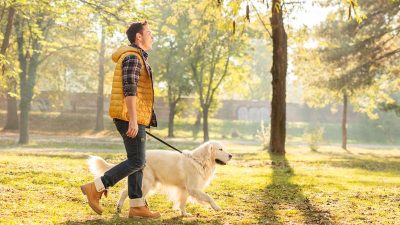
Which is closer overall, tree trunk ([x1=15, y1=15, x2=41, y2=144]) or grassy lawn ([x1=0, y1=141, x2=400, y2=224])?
grassy lawn ([x1=0, y1=141, x2=400, y2=224])

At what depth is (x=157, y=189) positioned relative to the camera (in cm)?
705

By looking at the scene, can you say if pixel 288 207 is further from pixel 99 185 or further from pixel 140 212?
pixel 99 185

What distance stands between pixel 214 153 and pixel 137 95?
172cm

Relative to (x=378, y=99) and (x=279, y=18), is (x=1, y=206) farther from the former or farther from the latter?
(x=378, y=99)

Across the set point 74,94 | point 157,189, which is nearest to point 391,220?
point 157,189

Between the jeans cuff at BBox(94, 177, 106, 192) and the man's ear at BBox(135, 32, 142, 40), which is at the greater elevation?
the man's ear at BBox(135, 32, 142, 40)

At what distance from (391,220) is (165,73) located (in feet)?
109

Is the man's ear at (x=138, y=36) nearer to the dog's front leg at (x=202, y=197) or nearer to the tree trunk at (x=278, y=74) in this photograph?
the dog's front leg at (x=202, y=197)

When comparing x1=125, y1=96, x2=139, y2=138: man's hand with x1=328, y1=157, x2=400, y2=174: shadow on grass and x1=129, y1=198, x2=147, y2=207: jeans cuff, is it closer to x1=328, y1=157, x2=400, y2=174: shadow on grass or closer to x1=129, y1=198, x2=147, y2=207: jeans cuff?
x1=129, y1=198, x2=147, y2=207: jeans cuff

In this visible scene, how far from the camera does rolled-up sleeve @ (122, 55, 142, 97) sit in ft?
19.0

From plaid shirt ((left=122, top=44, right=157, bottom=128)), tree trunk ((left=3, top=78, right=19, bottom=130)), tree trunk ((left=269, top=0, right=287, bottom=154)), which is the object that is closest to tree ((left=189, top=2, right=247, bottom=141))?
tree trunk ((left=3, top=78, right=19, bottom=130))

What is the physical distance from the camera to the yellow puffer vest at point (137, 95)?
19.5 feet

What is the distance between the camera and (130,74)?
584cm

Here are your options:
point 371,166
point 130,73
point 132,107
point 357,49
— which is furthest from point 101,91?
point 132,107
